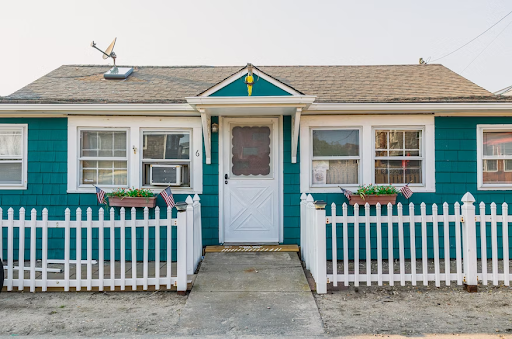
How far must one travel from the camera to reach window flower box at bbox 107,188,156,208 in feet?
18.3

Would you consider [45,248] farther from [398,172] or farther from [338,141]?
[398,172]

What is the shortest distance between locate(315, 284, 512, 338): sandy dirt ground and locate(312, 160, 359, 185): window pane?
6.79ft

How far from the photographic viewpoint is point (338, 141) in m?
5.95

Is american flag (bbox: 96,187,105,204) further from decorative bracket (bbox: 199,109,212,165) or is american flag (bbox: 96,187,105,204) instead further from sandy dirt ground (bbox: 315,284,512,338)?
sandy dirt ground (bbox: 315,284,512,338)

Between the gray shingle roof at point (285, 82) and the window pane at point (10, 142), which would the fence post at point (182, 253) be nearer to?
the gray shingle roof at point (285, 82)

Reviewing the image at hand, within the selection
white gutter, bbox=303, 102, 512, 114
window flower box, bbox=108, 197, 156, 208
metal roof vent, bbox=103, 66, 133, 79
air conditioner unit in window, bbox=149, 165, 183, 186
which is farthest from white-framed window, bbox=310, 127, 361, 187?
metal roof vent, bbox=103, 66, 133, 79

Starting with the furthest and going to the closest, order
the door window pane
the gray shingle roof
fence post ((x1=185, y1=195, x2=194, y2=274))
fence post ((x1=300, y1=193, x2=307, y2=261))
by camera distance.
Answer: the door window pane < the gray shingle roof < fence post ((x1=300, y1=193, x2=307, y2=261)) < fence post ((x1=185, y1=195, x2=194, y2=274))

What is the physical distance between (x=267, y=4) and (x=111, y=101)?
5.22 metres

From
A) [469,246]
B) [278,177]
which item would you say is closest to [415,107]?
[469,246]

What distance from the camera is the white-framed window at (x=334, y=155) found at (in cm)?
594

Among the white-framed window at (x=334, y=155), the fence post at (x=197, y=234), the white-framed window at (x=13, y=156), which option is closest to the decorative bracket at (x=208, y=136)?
the fence post at (x=197, y=234)

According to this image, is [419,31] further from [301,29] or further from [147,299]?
[147,299]

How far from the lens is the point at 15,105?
5.43 meters

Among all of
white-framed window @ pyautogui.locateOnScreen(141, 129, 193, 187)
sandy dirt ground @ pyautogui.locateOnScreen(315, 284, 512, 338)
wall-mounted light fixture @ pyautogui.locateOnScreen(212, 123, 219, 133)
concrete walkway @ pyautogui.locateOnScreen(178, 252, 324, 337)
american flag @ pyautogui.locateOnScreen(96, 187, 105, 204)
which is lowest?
sandy dirt ground @ pyautogui.locateOnScreen(315, 284, 512, 338)
